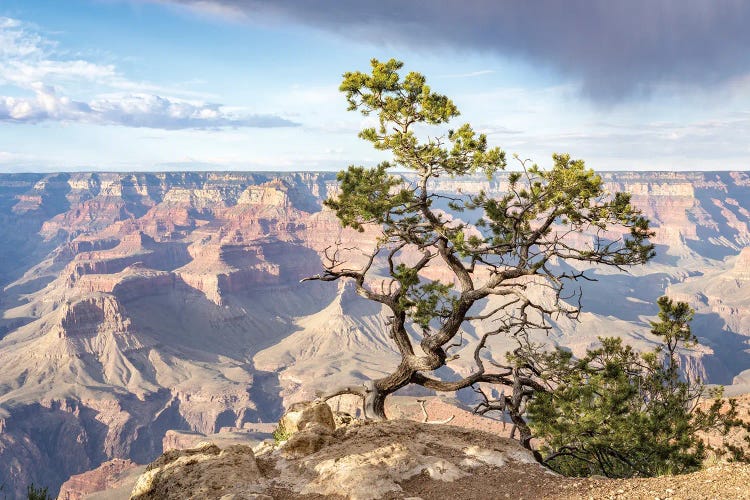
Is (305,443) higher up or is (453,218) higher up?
(453,218)

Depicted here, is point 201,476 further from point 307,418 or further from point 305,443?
point 307,418

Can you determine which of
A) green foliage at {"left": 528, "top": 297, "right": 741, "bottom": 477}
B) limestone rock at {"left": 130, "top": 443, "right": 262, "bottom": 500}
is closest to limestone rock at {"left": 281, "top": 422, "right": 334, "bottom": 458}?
limestone rock at {"left": 130, "top": 443, "right": 262, "bottom": 500}

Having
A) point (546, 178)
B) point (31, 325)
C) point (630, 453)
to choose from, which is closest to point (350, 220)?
point (546, 178)

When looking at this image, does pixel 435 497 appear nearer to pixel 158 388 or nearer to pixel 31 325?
pixel 158 388

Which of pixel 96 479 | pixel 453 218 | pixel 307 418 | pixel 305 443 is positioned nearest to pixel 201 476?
pixel 305 443

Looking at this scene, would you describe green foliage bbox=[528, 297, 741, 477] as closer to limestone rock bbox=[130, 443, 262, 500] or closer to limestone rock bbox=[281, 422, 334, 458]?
limestone rock bbox=[281, 422, 334, 458]

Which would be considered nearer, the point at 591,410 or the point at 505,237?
the point at 591,410

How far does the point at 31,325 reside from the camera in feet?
616

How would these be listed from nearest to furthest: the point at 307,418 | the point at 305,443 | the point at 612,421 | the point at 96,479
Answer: the point at 305,443 → the point at 612,421 → the point at 307,418 → the point at 96,479

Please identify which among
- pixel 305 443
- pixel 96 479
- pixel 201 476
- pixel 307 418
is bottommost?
pixel 96 479

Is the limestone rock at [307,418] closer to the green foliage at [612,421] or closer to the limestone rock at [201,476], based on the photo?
the limestone rock at [201,476]

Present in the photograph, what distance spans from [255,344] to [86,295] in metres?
54.8

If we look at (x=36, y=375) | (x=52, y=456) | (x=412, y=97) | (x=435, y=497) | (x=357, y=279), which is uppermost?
(x=412, y=97)

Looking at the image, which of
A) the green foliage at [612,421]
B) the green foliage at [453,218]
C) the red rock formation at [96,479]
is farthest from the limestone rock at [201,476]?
the red rock formation at [96,479]
